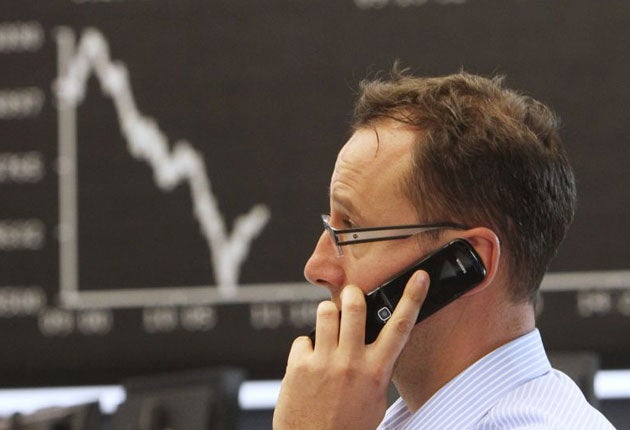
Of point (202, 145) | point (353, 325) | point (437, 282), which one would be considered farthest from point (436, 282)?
point (202, 145)

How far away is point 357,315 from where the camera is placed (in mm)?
1539

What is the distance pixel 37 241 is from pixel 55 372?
0.42m

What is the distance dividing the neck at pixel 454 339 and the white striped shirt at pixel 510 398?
3 cm

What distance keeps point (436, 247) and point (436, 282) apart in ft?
0.16

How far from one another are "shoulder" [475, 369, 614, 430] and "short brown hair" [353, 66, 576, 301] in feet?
0.51

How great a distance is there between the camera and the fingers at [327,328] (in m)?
1.56

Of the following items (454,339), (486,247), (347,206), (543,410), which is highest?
(347,206)

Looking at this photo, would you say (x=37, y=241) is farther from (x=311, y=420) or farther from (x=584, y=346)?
(x=311, y=420)

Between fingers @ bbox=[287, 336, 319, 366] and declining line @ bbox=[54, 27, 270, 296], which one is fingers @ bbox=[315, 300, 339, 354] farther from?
declining line @ bbox=[54, 27, 270, 296]

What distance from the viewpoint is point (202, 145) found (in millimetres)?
3686

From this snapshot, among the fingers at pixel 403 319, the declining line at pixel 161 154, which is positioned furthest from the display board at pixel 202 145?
the fingers at pixel 403 319

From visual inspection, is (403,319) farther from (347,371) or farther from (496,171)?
(496,171)

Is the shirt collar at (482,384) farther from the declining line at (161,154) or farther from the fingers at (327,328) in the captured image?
the declining line at (161,154)

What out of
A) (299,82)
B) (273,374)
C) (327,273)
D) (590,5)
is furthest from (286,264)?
(327,273)
